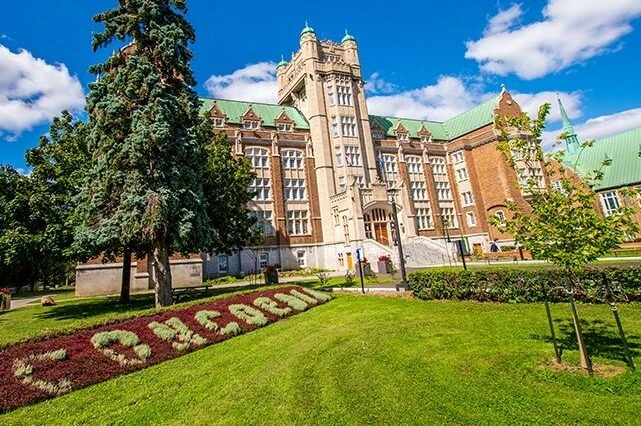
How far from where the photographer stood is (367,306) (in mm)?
14391

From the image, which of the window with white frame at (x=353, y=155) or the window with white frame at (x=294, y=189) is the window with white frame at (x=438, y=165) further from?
the window with white frame at (x=294, y=189)

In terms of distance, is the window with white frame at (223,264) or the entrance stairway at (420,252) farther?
the window with white frame at (223,264)

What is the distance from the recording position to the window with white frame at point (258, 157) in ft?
134

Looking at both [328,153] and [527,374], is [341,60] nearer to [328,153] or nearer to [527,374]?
[328,153]

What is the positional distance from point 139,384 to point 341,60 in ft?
152

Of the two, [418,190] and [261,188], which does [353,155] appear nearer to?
[261,188]

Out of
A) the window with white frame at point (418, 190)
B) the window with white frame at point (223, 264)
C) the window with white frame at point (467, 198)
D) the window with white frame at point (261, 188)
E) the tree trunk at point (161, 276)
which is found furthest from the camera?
the window with white frame at point (467, 198)

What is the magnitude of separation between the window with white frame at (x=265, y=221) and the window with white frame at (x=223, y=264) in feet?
17.2

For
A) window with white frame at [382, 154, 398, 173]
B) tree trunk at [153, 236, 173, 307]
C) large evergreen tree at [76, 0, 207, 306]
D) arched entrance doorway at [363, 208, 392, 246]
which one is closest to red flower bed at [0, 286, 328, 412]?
tree trunk at [153, 236, 173, 307]

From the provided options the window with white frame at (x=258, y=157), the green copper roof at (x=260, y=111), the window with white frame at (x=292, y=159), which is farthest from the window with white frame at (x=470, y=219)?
the window with white frame at (x=258, y=157)

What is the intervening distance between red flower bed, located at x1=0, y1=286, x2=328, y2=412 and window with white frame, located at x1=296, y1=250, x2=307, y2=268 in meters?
25.0

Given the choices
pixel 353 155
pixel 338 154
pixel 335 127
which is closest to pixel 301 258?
pixel 338 154

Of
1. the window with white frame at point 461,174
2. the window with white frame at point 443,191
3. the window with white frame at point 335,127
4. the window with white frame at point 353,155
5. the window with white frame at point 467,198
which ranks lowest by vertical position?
the window with white frame at point 467,198

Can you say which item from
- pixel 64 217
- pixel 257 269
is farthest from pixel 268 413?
pixel 257 269
